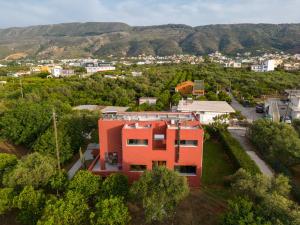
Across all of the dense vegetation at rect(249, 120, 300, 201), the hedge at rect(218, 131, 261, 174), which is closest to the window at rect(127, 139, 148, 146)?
the hedge at rect(218, 131, 261, 174)

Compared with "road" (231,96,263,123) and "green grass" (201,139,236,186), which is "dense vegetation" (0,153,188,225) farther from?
"road" (231,96,263,123)

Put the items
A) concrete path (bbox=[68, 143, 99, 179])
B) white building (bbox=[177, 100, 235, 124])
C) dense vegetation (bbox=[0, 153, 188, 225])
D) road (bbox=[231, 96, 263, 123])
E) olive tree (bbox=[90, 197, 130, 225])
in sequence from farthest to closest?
road (bbox=[231, 96, 263, 123]) < white building (bbox=[177, 100, 235, 124]) < concrete path (bbox=[68, 143, 99, 179]) < dense vegetation (bbox=[0, 153, 188, 225]) < olive tree (bbox=[90, 197, 130, 225])

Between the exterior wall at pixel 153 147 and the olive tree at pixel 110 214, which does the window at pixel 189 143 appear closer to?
the exterior wall at pixel 153 147

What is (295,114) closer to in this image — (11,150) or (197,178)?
(197,178)

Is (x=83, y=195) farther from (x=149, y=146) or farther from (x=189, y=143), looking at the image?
(x=189, y=143)

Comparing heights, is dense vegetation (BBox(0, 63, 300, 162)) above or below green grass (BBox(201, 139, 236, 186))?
above

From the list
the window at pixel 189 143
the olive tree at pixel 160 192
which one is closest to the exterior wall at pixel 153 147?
the window at pixel 189 143
